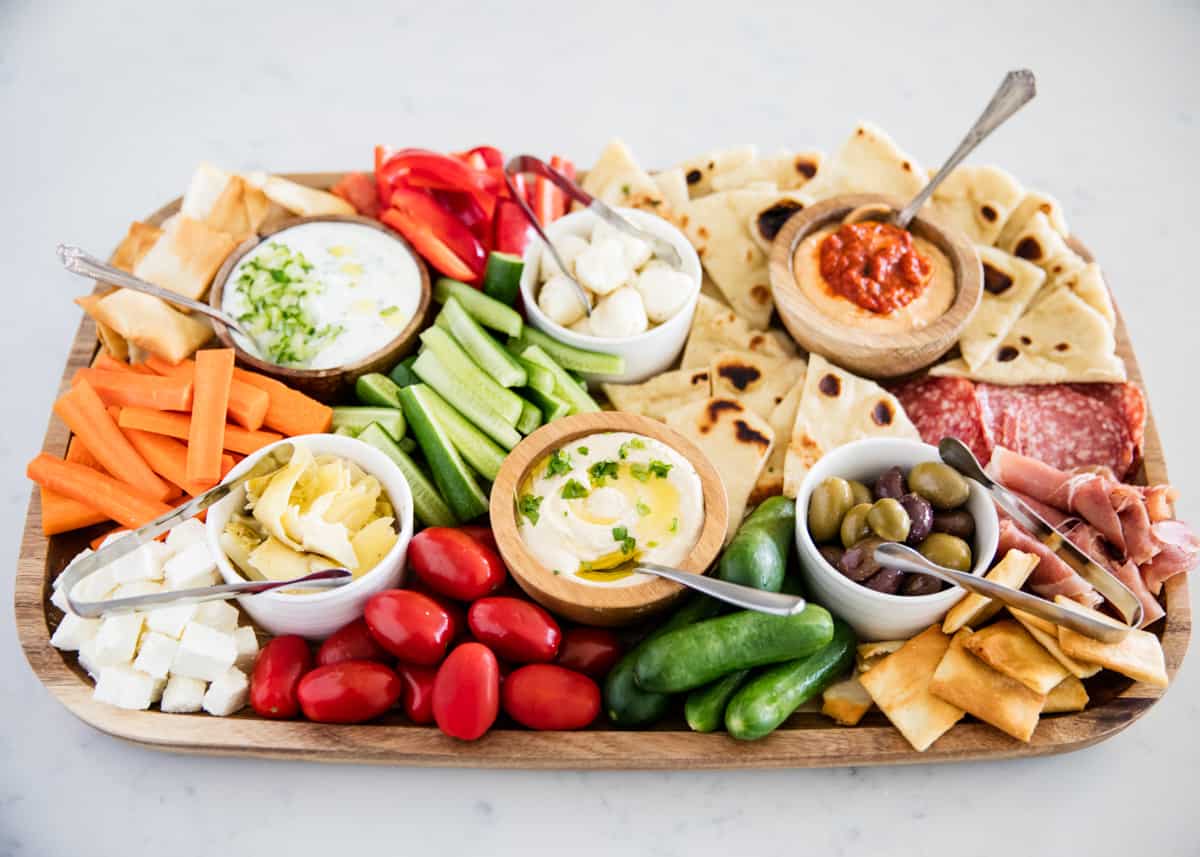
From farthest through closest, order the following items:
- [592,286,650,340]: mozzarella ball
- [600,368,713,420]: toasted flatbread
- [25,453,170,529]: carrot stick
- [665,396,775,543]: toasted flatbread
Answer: [600,368,713,420]: toasted flatbread, [592,286,650,340]: mozzarella ball, [665,396,775,543]: toasted flatbread, [25,453,170,529]: carrot stick

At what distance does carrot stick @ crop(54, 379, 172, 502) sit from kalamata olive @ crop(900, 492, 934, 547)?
93.3 inches

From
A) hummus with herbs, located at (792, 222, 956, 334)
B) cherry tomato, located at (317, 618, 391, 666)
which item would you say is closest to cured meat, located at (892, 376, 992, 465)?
hummus with herbs, located at (792, 222, 956, 334)

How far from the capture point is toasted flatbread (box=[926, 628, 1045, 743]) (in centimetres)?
308

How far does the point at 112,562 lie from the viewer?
10.9 ft

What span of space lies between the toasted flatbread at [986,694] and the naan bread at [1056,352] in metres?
1.17

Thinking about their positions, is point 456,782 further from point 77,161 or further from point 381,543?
point 77,161

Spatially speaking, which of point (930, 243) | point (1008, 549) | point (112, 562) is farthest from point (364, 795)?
point (930, 243)

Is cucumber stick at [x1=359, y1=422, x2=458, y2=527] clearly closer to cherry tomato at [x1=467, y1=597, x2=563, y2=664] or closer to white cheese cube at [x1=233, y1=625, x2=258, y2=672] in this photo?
cherry tomato at [x1=467, y1=597, x2=563, y2=664]

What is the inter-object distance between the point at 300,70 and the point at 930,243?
3272 mm

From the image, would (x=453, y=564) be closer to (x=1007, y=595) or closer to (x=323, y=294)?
(x=323, y=294)

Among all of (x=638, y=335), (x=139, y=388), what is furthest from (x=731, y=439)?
(x=139, y=388)

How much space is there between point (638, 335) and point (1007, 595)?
1.55 m

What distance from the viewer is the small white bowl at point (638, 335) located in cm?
393

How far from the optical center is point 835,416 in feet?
12.5
